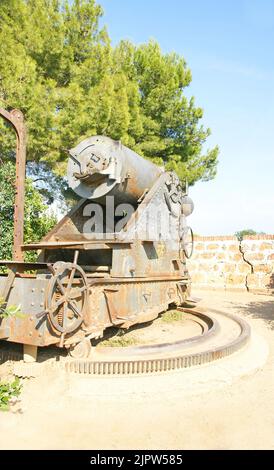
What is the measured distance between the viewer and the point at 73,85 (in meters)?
10.0

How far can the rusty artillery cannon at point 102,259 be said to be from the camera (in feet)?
11.6

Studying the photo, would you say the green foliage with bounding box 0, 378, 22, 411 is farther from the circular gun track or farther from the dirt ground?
the circular gun track

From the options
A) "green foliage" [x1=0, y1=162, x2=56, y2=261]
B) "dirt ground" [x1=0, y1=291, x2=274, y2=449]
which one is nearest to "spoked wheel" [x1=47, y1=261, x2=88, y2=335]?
"dirt ground" [x1=0, y1=291, x2=274, y2=449]

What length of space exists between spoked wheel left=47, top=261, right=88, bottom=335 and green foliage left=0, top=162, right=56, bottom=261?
384cm

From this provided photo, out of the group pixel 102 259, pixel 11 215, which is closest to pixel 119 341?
pixel 102 259

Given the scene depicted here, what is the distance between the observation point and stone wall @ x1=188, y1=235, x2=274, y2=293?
12789 millimetres

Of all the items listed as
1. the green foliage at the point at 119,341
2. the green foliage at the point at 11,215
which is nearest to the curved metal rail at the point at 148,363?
the green foliage at the point at 119,341

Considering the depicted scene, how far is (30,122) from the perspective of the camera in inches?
363

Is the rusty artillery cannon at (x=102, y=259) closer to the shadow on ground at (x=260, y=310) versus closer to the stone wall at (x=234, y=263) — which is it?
the shadow on ground at (x=260, y=310)

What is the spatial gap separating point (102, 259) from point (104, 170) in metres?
1.32

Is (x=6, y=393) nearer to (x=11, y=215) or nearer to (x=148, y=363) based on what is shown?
(x=148, y=363)
